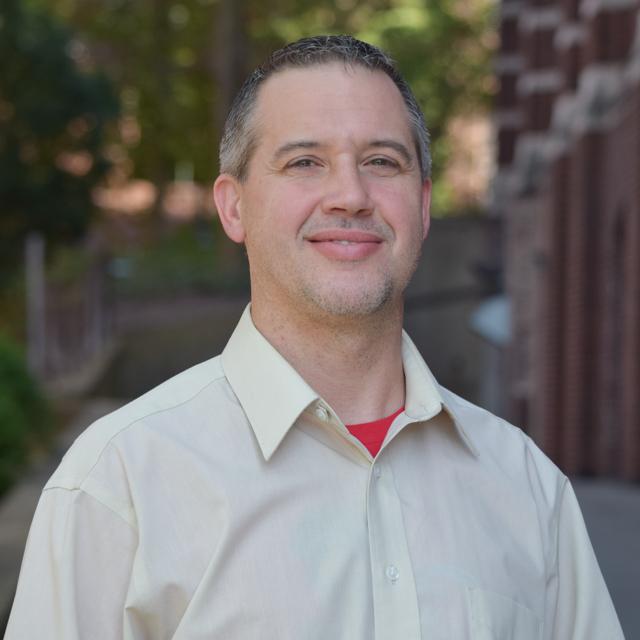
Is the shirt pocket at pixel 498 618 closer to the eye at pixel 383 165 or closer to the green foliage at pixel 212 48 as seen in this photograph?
the eye at pixel 383 165

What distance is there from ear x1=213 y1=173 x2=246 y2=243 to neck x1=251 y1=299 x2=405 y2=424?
19cm

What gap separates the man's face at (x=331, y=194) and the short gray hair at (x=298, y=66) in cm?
2

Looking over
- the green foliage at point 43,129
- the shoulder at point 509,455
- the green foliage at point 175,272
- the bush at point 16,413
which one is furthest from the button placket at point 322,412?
the green foliage at point 175,272

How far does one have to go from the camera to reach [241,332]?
2.52 metres

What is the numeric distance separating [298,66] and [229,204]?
0.30 metres

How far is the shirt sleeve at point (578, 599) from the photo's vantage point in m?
2.49

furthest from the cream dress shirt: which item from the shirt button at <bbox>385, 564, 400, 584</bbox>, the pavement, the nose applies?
the pavement

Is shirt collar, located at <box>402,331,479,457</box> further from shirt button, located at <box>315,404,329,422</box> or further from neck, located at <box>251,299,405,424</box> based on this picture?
shirt button, located at <box>315,404,329,422</box>

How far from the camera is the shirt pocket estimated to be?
2.33 meters

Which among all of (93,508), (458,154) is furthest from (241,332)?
(458,154)

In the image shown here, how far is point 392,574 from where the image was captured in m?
2.29

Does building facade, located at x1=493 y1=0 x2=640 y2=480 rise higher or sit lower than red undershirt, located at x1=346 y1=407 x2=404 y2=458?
lower

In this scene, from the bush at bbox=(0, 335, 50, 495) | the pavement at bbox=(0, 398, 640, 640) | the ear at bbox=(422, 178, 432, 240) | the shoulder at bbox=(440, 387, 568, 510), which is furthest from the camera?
the bush at bbox=(0, 335, 50, 495)

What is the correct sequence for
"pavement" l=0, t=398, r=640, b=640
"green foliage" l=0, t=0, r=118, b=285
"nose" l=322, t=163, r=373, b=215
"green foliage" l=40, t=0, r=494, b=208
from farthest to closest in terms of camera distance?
1. "green foliage" l=40, t=0, r=494, b=208
2. "green foliage" l=0, t=0, r=118, b=285
3. "pavement" l=0, t=398, r=640, b=640
4. "nose" l=322, t=163, r=373, b=215
